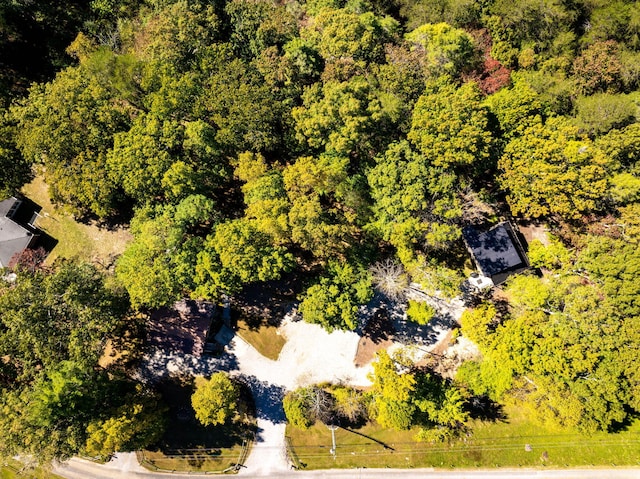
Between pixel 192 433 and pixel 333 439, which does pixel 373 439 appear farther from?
pixel 192 433

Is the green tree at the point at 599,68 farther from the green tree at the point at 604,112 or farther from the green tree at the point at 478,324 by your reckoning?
the green tree at the point at 478,324

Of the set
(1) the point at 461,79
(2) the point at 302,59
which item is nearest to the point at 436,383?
(1) the point at 461,79

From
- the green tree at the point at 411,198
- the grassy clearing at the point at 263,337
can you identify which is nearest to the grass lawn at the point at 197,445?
the grassy clearing at the point at 263,337

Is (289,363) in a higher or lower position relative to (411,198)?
lower

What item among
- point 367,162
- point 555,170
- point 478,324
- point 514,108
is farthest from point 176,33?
point 478,324

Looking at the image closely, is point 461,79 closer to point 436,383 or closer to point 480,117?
point 480,117

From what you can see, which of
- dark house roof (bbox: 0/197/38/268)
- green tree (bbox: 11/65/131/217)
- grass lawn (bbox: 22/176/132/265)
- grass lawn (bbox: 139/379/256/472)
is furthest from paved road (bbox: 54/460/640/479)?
green tree (bbox: 11/65/131/217)
